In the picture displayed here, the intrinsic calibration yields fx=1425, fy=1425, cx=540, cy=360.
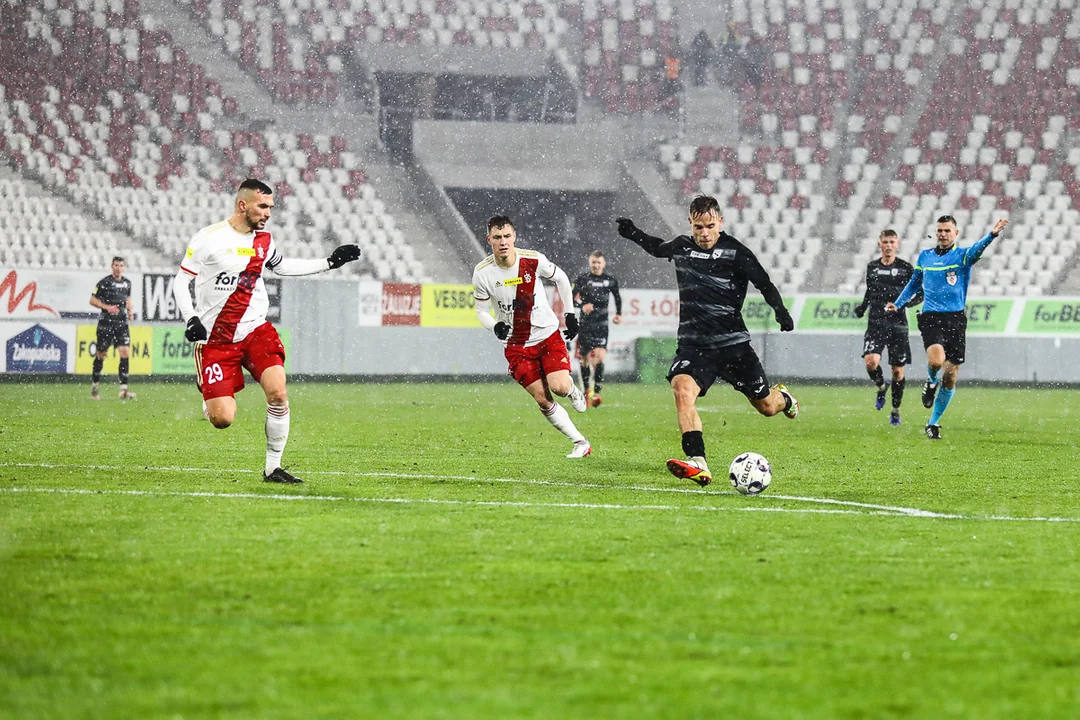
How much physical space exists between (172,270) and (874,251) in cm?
1619

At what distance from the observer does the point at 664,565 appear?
6.22m

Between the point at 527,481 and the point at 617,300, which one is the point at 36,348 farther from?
the point at 527,481

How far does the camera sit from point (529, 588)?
562cm

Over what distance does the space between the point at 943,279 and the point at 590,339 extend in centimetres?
749

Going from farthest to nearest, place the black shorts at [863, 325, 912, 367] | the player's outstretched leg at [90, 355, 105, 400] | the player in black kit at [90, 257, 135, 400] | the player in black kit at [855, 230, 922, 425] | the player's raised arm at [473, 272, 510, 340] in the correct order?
the player in black kit at [90, 257, 135, 400] < the player's outstretched leg at [90, 355, 105, 400] < the black shorts at [863, 325, 912, 367] < the player in black kit at [855, 230, 922, 425] < the player's raised arm at [473, 272, 510, 340]

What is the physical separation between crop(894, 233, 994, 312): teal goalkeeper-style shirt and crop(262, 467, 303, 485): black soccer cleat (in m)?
8.24

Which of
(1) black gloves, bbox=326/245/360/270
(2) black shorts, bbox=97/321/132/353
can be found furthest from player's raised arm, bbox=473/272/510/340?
(2) black shorts, bbox=97/321/132/353

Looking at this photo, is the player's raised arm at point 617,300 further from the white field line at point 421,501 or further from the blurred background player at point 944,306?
the white field line at point 421,501

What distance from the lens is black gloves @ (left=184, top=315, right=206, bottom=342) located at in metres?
9.22

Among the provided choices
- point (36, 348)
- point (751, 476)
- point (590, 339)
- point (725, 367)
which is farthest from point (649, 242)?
point (36, 348)

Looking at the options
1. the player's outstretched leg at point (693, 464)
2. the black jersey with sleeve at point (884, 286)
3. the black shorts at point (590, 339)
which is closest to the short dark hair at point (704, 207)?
the player's outstretched leg at point (693, 464)

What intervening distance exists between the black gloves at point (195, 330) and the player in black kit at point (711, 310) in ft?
10.2

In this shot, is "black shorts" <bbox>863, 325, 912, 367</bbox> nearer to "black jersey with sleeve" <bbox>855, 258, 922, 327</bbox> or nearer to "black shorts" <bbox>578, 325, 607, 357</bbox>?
"black jersey with sleeve" <bbox>855, 258, 922, 327</bbox>

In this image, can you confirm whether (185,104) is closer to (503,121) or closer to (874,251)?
(503,121)
